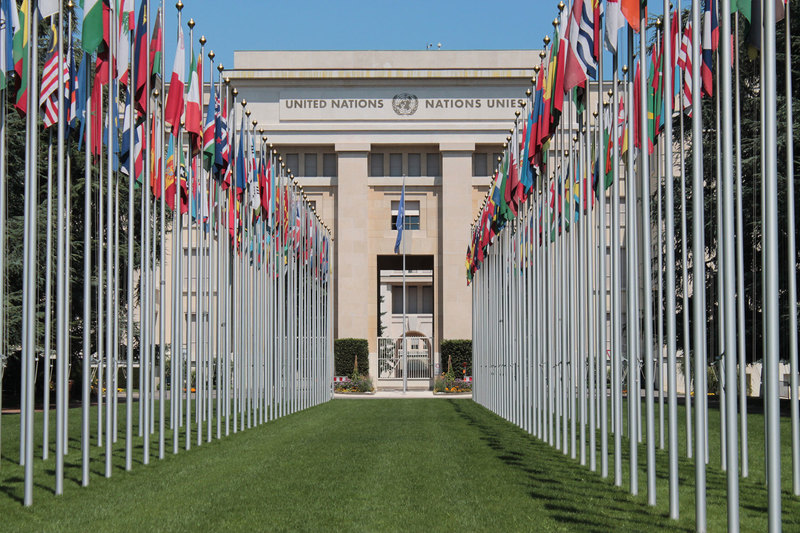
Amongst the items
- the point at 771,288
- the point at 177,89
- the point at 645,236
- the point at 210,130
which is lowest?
the point at 771,288

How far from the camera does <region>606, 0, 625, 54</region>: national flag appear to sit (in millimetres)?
14081

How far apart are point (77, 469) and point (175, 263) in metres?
5.55

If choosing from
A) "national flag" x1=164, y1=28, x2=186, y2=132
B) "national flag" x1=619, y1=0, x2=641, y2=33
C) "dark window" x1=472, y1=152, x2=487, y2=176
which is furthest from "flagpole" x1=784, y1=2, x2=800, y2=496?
"dark window" x1=472, y1=152, x2=487, y2=176

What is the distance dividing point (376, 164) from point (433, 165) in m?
3.76

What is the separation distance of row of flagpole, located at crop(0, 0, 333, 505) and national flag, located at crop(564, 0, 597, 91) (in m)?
6.62

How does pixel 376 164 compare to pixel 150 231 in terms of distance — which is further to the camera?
pixel 376 164

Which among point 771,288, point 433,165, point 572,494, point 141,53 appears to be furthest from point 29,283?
point 433,165

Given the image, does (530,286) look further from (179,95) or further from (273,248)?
(179,95)

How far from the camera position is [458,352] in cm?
6384

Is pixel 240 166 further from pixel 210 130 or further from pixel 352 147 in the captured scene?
pixel 352 147

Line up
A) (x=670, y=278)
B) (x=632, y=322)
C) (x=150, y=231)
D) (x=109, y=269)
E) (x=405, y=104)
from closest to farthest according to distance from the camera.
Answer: (x=670, y=278), (x=632, y=322), (x=109, y=269), (x=150, y=231), (x=405, y=104)

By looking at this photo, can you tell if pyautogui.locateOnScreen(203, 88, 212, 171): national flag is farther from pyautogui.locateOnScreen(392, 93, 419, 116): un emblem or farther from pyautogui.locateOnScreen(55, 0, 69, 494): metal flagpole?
pyautogui.locateOnScreen(392, 93, 419, 116): un emblem

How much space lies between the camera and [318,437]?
22.5 meters

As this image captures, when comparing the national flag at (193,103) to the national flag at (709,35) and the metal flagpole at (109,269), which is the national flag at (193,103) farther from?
the national flag at (709,35)
